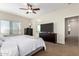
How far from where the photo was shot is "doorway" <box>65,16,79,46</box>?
5.88 feet

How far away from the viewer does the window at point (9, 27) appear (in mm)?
1688

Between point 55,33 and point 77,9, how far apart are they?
0.73m

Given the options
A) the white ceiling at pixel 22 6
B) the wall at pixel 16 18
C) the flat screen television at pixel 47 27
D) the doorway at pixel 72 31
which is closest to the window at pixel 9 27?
the wall at pixel 16 18

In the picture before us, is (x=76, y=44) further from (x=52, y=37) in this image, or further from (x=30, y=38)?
(x=30, y=38)

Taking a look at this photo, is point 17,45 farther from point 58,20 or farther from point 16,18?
point 58,20

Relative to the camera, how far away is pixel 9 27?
179 cm

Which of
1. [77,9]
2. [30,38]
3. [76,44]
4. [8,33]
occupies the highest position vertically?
[77,9]

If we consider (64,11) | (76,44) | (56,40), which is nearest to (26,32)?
(56,40)

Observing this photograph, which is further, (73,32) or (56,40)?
(56,40)

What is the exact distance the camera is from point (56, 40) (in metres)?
2.08

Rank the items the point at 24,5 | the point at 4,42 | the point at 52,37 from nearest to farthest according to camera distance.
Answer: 1. the point at 24,5
2. the point at 4,42
3. the point at 52,37

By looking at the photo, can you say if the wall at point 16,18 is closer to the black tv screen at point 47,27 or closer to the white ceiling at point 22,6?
the white ceiling at point 22,6

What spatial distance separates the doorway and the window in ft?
3.79

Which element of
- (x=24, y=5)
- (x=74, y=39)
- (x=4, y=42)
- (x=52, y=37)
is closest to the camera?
(x=24, y=5)
